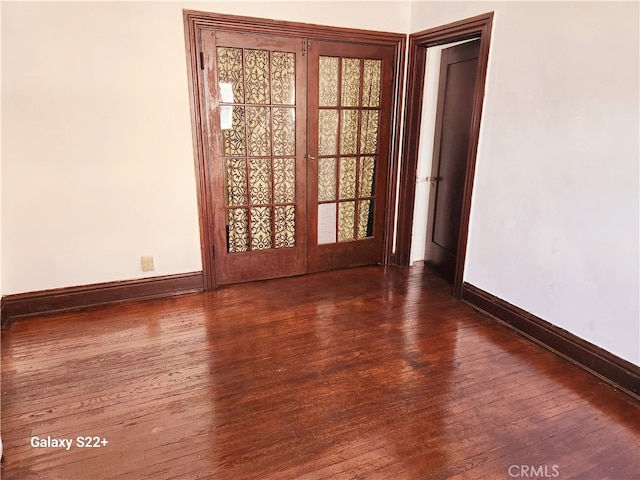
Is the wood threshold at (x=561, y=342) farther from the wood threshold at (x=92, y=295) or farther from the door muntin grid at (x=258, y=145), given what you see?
the wood threshold at (x=92, y=295)

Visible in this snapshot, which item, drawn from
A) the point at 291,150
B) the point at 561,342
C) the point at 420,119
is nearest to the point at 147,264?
the point at 291,150

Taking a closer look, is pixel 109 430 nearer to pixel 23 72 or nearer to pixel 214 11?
pixel 23 72

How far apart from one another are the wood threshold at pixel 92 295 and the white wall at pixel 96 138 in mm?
63

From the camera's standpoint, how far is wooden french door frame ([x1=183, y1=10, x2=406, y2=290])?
10.1 feet

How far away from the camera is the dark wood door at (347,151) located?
359 cm

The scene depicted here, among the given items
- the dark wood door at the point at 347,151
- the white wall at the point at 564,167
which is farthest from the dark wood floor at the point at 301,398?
the dark wood door at the point at 347,151

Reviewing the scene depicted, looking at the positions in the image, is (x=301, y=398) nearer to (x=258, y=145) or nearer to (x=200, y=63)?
(x=258, y=145)

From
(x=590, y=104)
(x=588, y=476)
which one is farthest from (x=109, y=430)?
(x=590, y=104)

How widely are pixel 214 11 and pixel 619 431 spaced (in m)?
3.46

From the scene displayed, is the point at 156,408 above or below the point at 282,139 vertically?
below

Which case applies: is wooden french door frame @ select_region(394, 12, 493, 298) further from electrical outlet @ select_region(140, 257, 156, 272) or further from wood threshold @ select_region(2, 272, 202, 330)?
electrical outlet @ select_region(140, 257, 156, 272)

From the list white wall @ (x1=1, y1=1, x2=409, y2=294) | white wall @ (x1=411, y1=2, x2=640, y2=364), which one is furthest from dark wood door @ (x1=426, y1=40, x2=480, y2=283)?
white wall @ (x1=1, y1=1, x2=409, y2=294)

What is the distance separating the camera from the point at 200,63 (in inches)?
124

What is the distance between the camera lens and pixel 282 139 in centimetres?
355
